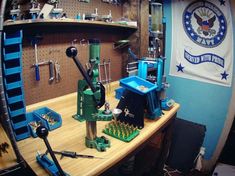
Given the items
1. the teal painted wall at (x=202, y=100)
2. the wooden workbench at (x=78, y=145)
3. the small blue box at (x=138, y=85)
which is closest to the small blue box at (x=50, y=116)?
the wooden workbench at (x=78, y=145)

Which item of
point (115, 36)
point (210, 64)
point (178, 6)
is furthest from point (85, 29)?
point (210, 64)

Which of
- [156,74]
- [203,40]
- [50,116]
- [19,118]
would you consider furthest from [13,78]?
[203,40]

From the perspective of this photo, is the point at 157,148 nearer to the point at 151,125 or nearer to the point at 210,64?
the point at 151,125

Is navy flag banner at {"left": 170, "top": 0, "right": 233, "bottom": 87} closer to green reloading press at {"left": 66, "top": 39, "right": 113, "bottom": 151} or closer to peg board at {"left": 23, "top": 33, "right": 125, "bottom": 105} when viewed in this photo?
peg board at {"left": 23, "top": 33, "right": 125, "bottom": 105}

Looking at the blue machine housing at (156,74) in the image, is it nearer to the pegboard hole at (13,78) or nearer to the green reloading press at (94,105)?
the green reloading press at (94,105)

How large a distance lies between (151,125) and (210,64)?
1.40 m

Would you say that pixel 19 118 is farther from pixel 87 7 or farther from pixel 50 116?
pixel 87 7

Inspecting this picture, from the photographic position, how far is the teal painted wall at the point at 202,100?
2367 mm

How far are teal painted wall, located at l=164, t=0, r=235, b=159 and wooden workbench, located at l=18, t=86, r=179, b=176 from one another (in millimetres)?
1059

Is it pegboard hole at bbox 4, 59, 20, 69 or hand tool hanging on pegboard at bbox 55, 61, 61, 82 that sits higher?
pegboard hole at bbox 4, 59, 20, 69

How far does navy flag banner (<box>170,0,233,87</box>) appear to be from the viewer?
2260 millimetres

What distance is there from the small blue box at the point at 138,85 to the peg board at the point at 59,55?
0.63m

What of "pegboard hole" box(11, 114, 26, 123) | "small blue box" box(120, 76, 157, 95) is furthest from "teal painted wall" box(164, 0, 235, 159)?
"pegboard hole" box(11, 114, 26, 123)

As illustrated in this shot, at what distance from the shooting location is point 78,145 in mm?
1166
